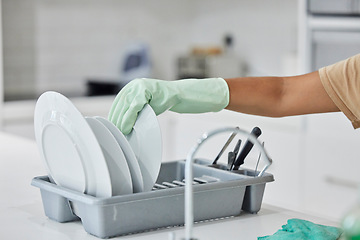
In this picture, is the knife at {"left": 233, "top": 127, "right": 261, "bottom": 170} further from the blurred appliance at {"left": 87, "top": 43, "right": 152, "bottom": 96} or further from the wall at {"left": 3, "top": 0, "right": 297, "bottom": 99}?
the blurred appliance at {"left": 87, "top": 43, "right": 152, "bottom": 96}

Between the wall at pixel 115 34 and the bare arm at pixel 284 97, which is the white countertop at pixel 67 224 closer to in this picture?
the bare arm at pixel 284 97

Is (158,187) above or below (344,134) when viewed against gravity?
→ above

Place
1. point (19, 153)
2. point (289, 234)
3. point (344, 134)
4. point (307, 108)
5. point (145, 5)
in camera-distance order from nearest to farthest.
Answer: point (289, 234) → point (307, 108) → point (19, 153) → point (344, 134) → point (145, 5)

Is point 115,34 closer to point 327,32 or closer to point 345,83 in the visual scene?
point 327,32

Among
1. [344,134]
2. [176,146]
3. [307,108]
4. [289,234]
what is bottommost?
[176,146]

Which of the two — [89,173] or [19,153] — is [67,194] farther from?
[19,153]

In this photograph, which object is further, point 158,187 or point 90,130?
point 158,187

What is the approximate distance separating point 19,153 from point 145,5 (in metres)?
2.52

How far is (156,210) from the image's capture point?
133 centimetres

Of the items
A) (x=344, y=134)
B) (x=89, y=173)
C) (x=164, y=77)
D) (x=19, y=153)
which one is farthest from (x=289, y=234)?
(x=164, y=77)

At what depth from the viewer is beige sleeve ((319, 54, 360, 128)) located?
1.71 m

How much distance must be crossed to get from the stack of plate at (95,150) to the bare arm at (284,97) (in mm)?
Result: 378

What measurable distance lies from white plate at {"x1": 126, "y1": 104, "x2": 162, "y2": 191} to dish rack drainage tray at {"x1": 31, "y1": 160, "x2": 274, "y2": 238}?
0.05 meters

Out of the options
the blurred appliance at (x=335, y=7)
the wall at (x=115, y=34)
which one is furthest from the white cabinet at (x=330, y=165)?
the wall at (x=115, y=34)
